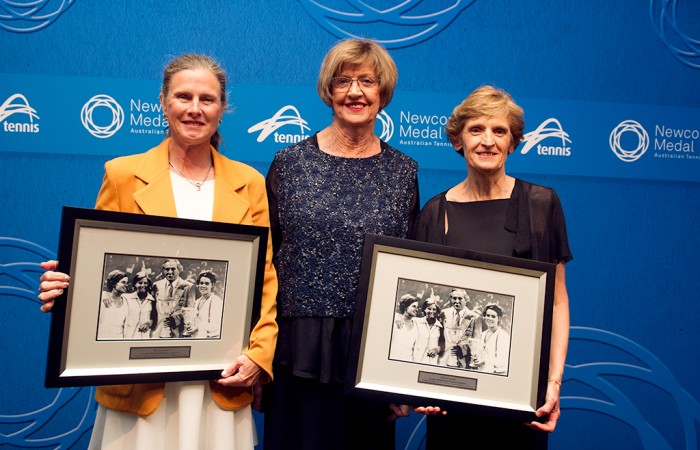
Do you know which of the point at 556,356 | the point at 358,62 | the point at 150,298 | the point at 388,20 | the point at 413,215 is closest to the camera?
the point at 150,298

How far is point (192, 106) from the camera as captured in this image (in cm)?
170

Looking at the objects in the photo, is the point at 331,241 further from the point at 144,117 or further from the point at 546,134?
the point at 546,134

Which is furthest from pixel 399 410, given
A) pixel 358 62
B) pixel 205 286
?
pixel 358 62

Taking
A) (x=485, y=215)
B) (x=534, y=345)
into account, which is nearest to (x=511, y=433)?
(x=534, y=345)

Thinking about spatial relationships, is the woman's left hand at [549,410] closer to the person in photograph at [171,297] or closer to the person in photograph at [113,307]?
the person in photograph at [171,297]

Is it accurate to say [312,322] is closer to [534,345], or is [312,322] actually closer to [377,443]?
[377,443]

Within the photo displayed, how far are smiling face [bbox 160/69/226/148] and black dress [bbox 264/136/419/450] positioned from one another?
0.32 meters

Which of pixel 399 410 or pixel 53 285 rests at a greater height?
pixel 53 285

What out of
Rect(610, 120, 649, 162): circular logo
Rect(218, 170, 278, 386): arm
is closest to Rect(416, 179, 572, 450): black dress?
Rect(218, 170, 278, 386): arm

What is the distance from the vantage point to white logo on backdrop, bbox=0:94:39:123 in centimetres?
286

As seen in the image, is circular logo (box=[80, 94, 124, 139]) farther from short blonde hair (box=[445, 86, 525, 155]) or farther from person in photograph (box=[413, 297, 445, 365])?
person in photograph (box=[413, 297, 445, 365])

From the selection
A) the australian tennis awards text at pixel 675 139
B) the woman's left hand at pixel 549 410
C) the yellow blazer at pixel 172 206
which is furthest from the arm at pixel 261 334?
the australian tennis awards text at pixel 675 139

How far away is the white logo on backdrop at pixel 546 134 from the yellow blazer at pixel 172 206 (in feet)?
5.49

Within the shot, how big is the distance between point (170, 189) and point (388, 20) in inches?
68.0
